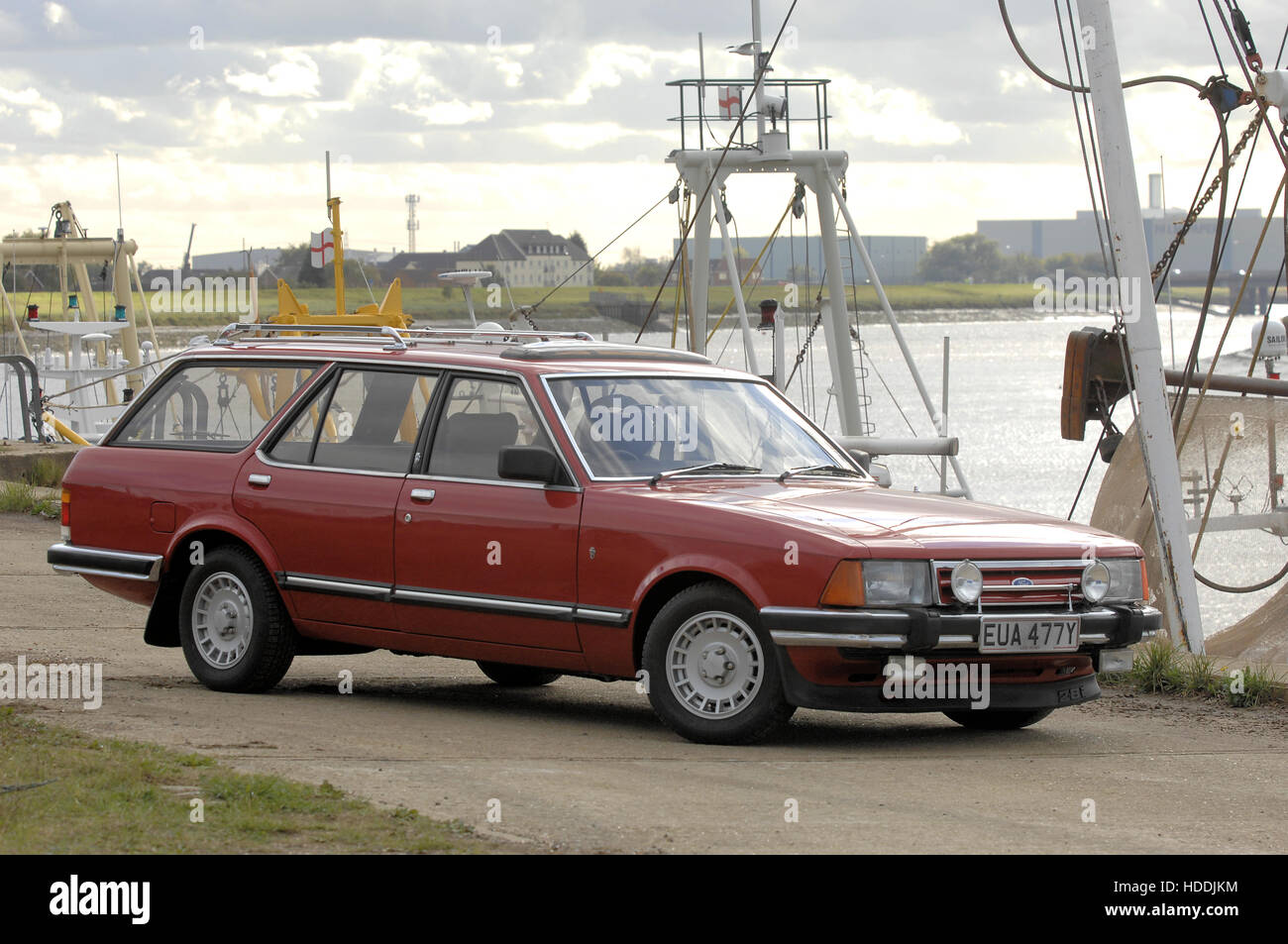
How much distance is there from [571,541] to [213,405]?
2.57 metres

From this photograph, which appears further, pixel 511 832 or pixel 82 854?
pixel 511 832

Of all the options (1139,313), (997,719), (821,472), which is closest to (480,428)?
(821,472)

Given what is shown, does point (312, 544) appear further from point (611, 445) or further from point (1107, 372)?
point (1107, 372)

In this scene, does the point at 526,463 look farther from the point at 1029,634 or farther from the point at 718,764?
Result: the point at 1029,634

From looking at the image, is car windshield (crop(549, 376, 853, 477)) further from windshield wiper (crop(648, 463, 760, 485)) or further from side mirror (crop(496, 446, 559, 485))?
side mirror (crop(496, 446, 559, 485))

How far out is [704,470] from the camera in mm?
8453

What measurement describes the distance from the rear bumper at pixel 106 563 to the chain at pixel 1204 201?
6394mm

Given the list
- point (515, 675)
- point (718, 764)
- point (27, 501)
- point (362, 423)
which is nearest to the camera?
point (718, 764)

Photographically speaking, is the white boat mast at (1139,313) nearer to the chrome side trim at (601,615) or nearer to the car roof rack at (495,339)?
the car roof rack at (495,339)

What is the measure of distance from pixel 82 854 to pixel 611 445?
3635 millimetres

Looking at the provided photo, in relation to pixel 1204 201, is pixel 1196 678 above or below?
below

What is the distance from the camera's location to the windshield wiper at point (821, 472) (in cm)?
866

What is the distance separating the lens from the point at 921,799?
22.2 feet
